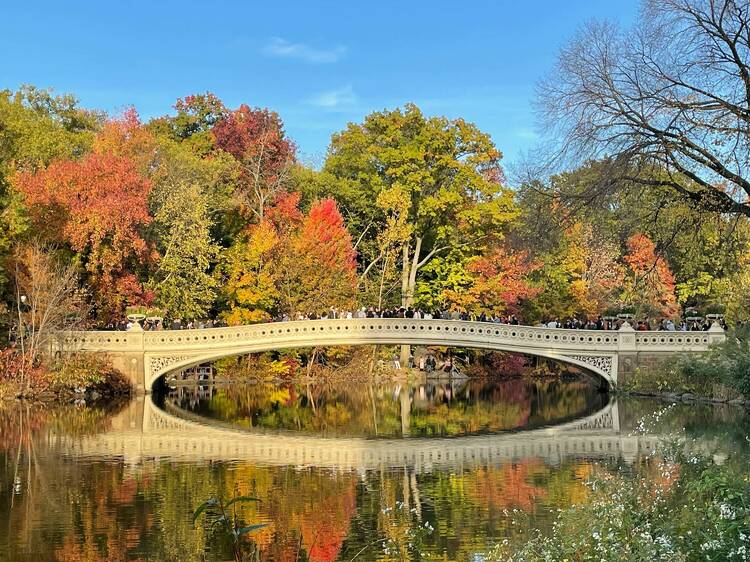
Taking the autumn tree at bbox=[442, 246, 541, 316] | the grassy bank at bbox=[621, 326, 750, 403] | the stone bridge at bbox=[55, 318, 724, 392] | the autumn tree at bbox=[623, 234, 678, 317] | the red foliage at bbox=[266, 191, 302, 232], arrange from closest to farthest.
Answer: the grassy bank at bbox=[621, 326, 750, 403] < the stone bridge at bbox=[55, 318, 724, 392] < the red foliage at bbox=[266, 191, 302, 232] < the autumn tree at bbox=[442, 246, 541, 316] < the autumn tree at bbox=[623, 234, 678, 317]

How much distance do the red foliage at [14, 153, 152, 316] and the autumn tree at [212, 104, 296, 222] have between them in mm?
9295

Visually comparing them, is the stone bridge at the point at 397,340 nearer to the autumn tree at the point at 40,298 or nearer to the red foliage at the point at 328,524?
the autumn tree at the point at 40,298

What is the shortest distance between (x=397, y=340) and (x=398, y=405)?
2168 millimetres

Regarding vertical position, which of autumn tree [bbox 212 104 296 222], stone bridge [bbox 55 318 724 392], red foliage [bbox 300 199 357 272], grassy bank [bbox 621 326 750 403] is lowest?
grassy bank [bbox 621 326 750 403]

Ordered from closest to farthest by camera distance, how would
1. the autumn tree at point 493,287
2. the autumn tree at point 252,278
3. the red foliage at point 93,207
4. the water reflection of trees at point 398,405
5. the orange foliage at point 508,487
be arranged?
the orange foliage at point 508,487
the water reflection of trees at point 398,405
the red foliage at point 93,207
the autumn tree at point 252,278
the autumn tree at point 493,287

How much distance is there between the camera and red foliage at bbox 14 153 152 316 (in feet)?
101

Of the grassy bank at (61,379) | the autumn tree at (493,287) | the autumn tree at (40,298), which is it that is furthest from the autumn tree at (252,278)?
the autumn tree at (40,298)

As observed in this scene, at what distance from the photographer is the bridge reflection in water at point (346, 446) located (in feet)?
62.2

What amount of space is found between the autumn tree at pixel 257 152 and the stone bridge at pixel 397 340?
9041 mm

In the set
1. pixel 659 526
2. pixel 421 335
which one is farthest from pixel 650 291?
pixel 659 526

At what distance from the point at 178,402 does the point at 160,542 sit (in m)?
21.0

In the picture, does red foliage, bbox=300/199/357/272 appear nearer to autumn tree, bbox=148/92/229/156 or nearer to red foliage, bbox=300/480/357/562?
autumn tree, bbox=148/92/229/156

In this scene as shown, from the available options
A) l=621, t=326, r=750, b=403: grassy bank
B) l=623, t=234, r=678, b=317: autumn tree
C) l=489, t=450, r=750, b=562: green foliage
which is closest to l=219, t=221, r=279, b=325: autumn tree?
l=621, t=326, r=750, b=403: grassy bank

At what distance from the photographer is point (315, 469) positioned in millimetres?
17938
